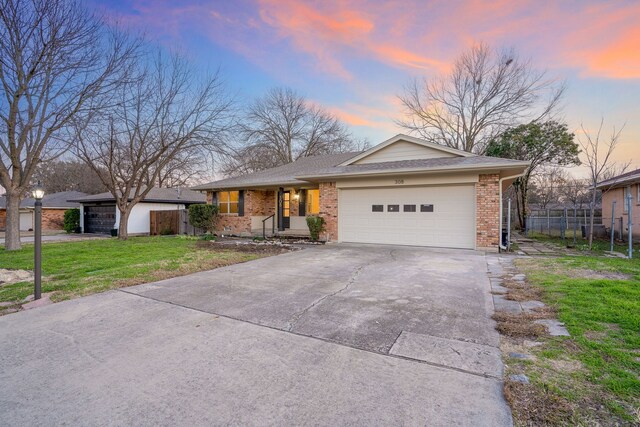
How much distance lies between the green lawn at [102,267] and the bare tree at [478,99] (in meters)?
18.8

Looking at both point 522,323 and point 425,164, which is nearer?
point 522,323

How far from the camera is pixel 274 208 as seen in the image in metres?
16.1

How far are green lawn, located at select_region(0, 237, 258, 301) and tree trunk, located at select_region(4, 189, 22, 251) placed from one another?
1.98 feet

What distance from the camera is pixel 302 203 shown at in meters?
15.0

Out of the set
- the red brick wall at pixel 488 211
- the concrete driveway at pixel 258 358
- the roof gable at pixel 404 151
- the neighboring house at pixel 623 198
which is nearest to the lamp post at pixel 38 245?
the concrete driveway at pixel 258 358

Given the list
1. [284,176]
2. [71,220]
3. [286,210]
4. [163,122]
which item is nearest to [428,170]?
[284,176]

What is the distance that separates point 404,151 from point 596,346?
9.50 m

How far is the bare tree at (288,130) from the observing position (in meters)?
28.6

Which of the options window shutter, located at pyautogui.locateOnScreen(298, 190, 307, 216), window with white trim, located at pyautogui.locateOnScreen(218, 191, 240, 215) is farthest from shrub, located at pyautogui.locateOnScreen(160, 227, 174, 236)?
window shutter, located at pyautogui.locateOnScreen(298, 190, 307, 216)

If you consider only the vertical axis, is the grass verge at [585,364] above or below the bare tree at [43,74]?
below

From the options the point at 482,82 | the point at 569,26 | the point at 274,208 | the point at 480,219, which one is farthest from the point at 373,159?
the point at 482,82

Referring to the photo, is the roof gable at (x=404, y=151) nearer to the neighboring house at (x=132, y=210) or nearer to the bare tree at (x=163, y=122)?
the bare tree at (x=163, y=122)

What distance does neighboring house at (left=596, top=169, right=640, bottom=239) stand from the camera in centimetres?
1291

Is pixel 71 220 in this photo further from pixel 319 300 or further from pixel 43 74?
pixel 319 300
